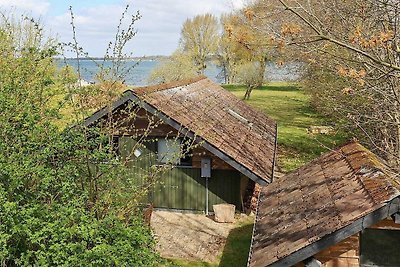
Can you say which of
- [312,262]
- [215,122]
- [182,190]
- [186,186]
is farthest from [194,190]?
[312,262]

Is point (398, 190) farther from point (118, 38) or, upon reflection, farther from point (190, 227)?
point (190, 227)

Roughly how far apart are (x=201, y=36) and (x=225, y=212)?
52417 millimetres

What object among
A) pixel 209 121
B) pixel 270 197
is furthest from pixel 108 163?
pixel 209 121

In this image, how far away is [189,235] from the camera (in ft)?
45.9

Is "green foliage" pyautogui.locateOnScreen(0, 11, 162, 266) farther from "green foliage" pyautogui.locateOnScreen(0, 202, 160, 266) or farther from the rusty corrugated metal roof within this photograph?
the rusty corrugated metal roof

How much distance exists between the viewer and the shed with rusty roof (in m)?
13.9

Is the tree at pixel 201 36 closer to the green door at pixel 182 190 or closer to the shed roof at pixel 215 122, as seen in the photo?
the shed roof at pixel 215 122

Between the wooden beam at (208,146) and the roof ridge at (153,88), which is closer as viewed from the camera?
the wooden beam at (208,146)

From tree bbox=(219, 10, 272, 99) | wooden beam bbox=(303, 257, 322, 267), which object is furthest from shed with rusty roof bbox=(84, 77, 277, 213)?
wooden beam bbox=(303, 257, 322, 267)

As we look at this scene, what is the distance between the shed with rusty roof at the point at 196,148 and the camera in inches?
549

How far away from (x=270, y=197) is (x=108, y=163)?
12.5ft

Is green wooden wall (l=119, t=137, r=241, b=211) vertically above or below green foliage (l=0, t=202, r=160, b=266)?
below

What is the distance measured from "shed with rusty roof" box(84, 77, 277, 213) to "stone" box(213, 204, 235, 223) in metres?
0.61

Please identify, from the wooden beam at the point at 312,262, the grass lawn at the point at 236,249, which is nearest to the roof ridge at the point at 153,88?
the grass lawn at the point at 236,249
